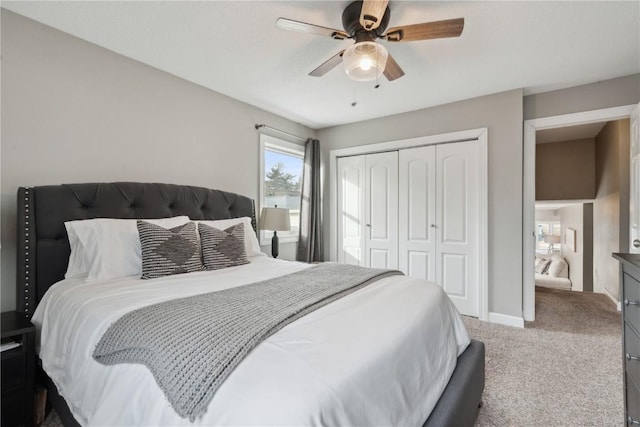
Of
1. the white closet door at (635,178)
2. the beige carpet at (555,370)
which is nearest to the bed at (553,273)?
the beige carpet at (555,370)

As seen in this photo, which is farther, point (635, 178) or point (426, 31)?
point (635, 178)

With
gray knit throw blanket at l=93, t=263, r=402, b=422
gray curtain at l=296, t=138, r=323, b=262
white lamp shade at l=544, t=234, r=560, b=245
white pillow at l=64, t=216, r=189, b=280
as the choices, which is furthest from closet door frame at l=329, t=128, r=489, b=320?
white lamp shade at l=544, t=234, r=560, b=245

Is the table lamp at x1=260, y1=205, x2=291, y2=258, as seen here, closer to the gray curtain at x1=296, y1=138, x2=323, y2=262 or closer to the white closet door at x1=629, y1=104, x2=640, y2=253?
the gray curtain at x1=296, y1=138, x2=323, y2=262

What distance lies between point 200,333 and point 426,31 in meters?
1.92

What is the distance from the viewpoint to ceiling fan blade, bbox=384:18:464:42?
5.40ft

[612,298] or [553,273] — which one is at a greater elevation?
[612,298]

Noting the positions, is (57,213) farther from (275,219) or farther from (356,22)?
(356,22)

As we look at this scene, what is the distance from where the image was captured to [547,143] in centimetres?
546

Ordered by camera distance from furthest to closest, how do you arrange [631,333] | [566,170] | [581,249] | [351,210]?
[581,249] → [566,170] → [351,210] → [631,333]

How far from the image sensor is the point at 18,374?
1518mm

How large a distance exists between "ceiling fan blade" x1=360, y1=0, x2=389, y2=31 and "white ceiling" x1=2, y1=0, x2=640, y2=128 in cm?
26

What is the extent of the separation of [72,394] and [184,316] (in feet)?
2.13

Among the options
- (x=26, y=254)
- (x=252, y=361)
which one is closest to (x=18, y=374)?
(x=26, y=254)

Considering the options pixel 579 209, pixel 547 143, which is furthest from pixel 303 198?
pixel 579 209
